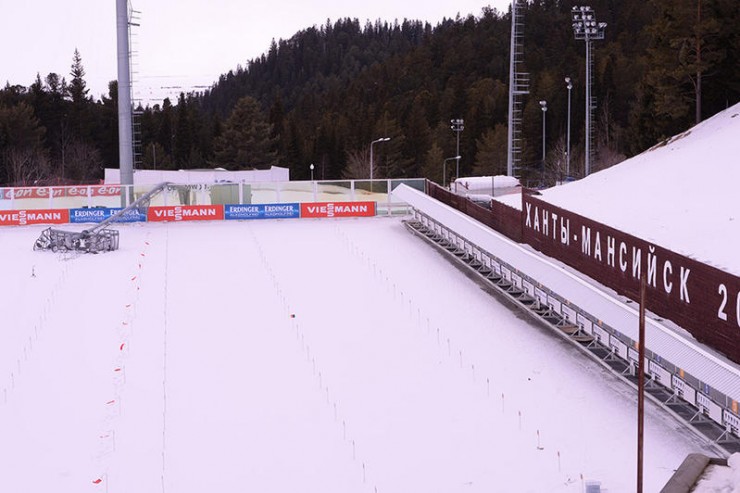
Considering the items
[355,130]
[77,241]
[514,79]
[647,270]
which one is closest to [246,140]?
[355,130]

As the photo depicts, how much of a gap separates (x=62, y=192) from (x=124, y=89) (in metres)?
7.73

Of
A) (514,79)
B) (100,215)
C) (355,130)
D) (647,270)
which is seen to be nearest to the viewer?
(647,270)

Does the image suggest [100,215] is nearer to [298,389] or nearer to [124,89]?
[124,89]

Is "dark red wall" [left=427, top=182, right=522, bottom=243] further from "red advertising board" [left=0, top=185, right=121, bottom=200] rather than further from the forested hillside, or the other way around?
the forested hillside

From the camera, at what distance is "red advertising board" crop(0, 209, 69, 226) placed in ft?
143

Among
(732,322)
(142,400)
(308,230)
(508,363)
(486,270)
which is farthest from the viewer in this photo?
(308,230)

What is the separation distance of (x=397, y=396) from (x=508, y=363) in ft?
11.5

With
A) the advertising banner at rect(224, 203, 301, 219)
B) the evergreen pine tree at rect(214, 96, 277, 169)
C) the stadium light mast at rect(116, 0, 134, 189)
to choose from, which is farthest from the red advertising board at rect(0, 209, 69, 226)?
the evergreen pine tree at rect(214, 96, 277, 169)

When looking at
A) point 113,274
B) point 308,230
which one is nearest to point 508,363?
point 113,274

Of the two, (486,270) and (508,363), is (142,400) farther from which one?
(486,270)

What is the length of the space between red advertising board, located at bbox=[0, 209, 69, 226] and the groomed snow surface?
10.6 metres

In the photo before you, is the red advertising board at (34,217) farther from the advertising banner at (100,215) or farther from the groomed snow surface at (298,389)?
the groomed snow surface at (298,389)

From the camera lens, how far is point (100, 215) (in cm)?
4381

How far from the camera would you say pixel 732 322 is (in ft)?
58.2
